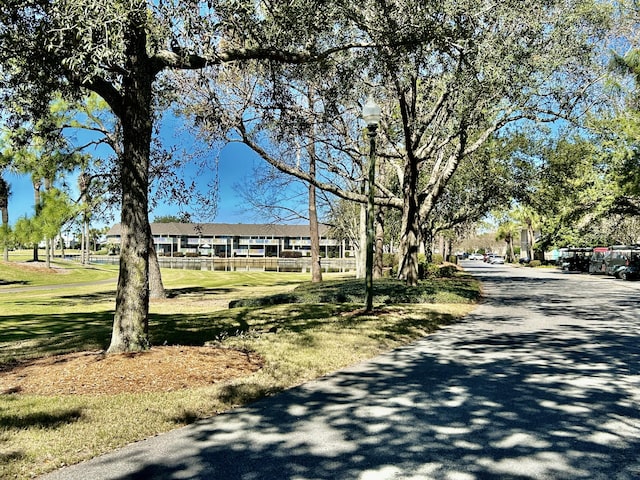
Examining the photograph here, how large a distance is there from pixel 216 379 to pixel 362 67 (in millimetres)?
7665

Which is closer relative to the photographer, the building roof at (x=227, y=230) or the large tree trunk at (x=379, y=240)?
the large tree trunk at (x=379, y=240)

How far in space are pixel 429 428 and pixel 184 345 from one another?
5020mm

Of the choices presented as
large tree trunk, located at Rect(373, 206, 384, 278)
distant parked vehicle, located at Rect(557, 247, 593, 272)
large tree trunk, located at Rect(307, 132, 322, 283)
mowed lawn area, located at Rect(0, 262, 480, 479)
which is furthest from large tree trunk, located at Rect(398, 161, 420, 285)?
distant parked vehicle, located at Rect(557, 247, 593, 272)

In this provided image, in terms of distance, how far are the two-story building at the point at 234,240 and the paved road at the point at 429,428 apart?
89118 millimetres

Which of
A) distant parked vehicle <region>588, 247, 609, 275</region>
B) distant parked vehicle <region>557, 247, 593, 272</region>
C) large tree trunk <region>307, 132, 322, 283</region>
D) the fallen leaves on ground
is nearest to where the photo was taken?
the fallen leaves on ground

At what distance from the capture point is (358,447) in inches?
168

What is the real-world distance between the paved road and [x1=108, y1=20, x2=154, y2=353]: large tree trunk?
2726mm

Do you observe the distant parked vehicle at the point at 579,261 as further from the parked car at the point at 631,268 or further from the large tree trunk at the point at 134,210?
the large tree trunk at the point at 134,210

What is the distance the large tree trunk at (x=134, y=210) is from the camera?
7289 mm

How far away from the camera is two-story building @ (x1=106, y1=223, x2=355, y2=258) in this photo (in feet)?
321

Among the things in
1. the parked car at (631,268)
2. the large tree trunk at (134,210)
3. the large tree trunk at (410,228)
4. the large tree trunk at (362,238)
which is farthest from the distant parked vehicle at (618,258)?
the large tree trunk at (134,210)

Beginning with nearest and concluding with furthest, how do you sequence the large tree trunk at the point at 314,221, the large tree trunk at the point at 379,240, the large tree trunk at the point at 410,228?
1. the large tree trunk at the point at 410,228
2. the large tree trunk at the point at 314,221
3. the large tree trunk at the point at 379,240

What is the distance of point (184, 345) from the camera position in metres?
8.47

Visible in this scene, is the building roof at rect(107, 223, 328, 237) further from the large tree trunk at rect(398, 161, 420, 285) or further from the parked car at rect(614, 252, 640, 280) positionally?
the large tree trunk at rect(398, 161, 420, 285)
